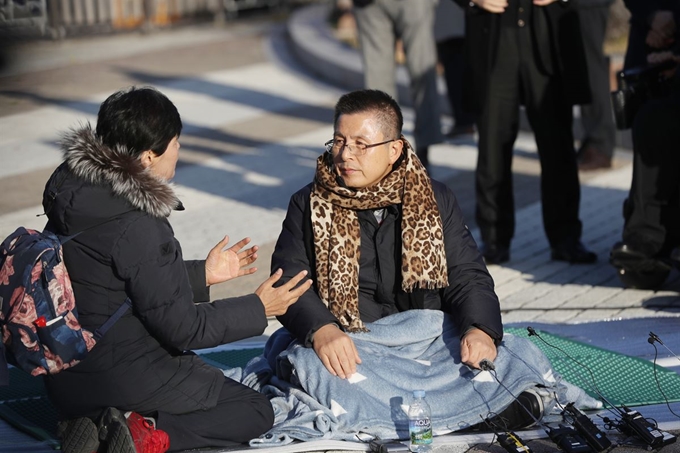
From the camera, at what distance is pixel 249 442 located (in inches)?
172

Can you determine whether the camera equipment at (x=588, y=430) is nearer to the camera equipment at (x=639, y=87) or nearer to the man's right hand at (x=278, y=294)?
the man's right hand at (x=278, y=294)

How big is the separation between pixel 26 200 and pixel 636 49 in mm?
4225

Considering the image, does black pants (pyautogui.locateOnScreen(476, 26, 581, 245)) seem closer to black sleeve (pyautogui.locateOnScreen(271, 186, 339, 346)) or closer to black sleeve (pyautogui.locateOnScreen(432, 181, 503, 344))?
black sleeve (pyautogui.locateOnScreen(432, 181, 503, 344))

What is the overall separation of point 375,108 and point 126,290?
1273 millimetres

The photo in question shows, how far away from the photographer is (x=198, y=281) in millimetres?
4566

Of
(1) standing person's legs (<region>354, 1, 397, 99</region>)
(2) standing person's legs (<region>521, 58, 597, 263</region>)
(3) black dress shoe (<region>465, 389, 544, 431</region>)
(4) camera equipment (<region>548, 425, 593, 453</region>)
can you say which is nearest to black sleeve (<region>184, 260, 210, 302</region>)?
(3) black dress shoe (<region>465, 389, 544, 431</region>)

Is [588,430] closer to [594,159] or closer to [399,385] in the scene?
[399,385]

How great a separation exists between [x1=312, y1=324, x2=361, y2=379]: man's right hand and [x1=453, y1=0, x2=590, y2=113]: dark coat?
283 centimetres

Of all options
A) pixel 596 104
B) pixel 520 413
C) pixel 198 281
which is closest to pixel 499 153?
pixel 596 104

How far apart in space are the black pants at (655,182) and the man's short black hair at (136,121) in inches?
120

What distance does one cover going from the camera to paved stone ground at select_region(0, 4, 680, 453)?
6559mm

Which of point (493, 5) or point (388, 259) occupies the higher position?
point (493, 5)

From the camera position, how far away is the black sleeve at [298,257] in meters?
4.62

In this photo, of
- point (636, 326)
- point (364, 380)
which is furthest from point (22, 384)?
point (636, 326)
